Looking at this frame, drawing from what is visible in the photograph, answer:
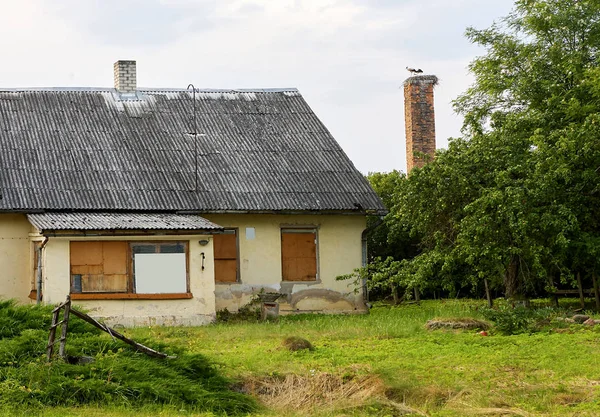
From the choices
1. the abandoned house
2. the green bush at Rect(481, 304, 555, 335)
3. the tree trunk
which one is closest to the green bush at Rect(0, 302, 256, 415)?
the green bush at Rect(481, 304, 555, 335)

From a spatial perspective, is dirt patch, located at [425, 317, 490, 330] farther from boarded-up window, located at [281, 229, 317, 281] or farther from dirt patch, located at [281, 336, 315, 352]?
boarded-up window, located at [281, 229, 317, 281]

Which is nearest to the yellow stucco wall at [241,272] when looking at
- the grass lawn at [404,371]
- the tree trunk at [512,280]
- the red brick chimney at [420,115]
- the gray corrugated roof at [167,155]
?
the gray corrugated roof at [167,155]

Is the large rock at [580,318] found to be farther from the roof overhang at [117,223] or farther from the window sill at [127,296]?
the window sill at [127,296]

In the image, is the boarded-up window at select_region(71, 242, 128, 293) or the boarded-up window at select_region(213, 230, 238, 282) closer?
the boarded-up window at select_region(71, 242, 128, 293)

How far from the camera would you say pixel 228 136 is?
81.9 ft

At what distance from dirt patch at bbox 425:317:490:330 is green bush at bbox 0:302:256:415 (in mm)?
6538

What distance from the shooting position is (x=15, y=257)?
21250 mm

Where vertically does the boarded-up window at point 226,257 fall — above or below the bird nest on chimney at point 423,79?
below

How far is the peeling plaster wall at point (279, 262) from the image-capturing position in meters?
22.8

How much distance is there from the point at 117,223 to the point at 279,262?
4.26 metres

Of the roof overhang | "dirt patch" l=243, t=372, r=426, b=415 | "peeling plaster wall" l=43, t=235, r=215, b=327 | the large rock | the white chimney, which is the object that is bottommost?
"dirt patch" l=243, t=372, r=426, b=415

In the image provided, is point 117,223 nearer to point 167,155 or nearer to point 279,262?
point 167,155

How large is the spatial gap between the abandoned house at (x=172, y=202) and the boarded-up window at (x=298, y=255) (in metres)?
0.03

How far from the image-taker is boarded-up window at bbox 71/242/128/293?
794 inches
